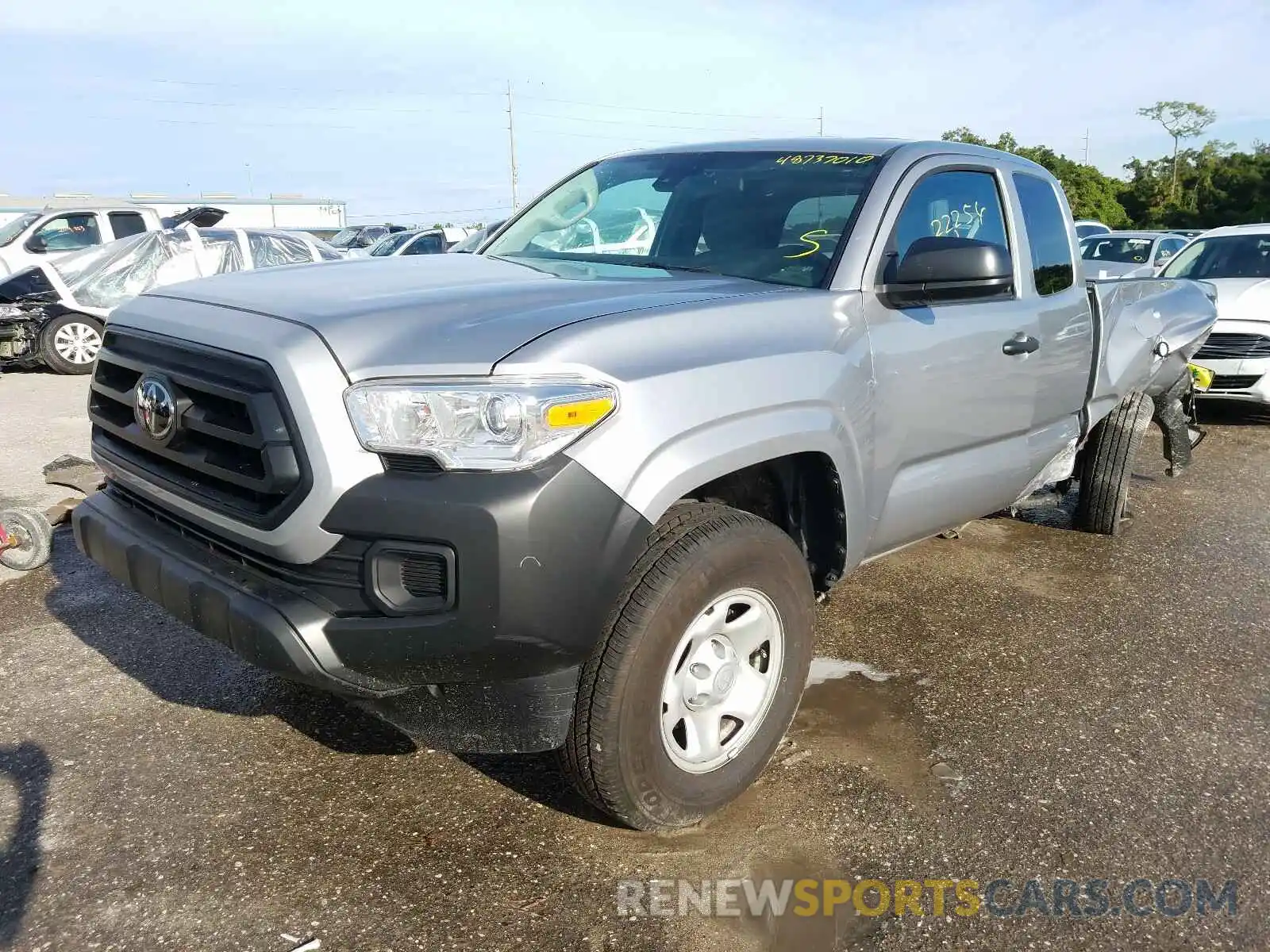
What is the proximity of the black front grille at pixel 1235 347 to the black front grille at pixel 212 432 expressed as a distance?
8.16m

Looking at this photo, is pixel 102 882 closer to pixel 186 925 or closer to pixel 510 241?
pixel 186 925

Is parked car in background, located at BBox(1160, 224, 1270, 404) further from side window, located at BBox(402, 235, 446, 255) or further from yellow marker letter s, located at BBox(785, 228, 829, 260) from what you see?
side window, located at BBox(402, 235, 446, 255)

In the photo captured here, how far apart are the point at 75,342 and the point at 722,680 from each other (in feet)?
34.7

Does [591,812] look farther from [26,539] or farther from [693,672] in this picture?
[26,539]

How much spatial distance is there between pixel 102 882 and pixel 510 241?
263cm

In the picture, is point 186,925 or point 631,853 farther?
point 631,853

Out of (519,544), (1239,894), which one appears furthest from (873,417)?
(1239,894)

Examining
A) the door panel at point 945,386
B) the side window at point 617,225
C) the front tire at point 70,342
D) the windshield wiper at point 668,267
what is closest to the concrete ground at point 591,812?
the door panel at point 945,386

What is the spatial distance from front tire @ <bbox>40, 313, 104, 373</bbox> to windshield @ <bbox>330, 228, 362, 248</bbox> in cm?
1526

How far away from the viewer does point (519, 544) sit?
6.83 feet

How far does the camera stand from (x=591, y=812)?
2.77 m

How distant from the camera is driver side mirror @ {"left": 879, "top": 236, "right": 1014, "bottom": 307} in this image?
9.85ft

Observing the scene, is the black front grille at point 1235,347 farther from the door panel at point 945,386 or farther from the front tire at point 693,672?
the front tire at point 693,672

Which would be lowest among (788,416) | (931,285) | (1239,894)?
(1239,894)
